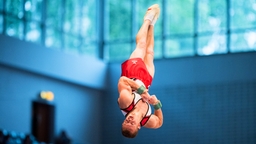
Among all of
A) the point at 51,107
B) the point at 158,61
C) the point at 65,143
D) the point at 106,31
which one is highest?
the point at 106,31

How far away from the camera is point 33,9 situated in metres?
17.3

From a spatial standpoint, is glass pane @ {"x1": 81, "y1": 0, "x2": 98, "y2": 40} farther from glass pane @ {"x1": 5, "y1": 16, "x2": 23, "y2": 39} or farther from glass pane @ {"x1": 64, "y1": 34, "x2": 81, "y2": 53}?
glass pane @ {"x1": 5, "y1": 16, "x2": 23, "y2": 39}

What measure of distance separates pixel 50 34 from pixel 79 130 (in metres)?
3.30

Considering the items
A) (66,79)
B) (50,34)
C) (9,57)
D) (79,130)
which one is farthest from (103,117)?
Result: (9,57)

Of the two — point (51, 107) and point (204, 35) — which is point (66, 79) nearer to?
point (51, 107)

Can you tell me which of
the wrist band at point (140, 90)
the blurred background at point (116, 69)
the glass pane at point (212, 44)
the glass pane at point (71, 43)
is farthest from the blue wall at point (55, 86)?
the wrist band at point (140, 90)

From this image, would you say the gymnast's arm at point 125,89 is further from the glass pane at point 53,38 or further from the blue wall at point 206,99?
the blue wall at point 206,99

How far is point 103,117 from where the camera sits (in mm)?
20047

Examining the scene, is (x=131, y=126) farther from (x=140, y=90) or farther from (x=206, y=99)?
(x=206, y=99)

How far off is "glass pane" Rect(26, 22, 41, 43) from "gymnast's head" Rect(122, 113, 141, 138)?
29.3 ft

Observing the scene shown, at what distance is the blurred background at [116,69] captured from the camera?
16891 mm

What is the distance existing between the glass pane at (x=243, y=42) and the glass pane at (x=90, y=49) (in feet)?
15.0

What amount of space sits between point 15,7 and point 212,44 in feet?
20.6

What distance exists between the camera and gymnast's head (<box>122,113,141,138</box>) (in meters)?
8.41
